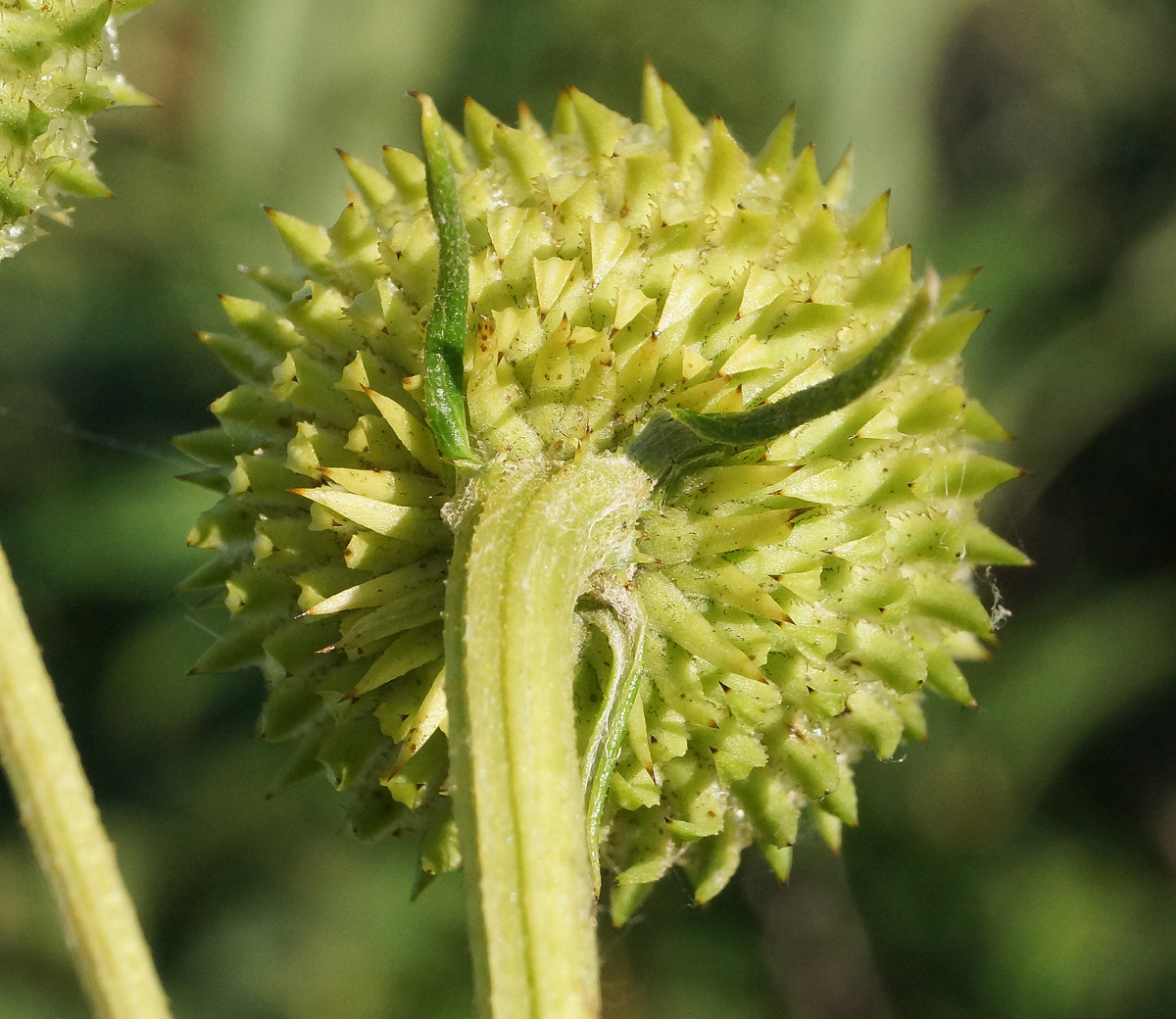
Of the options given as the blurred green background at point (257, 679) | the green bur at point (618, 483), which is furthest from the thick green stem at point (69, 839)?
the blurred green background at point (257, 679)

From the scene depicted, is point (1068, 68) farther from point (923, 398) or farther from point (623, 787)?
point (623, 787)

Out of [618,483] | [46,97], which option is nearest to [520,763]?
[618,483]

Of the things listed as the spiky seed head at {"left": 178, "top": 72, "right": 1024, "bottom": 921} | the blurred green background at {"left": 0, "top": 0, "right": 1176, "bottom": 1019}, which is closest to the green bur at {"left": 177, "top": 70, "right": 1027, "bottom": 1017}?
the spiky seed head at {"left": 178, "top": 72, "right": 1024, "bottom": 921}

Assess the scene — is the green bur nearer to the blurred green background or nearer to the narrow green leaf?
the narrow green leaf

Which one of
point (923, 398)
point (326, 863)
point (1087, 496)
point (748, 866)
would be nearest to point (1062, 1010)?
point (748, 866)

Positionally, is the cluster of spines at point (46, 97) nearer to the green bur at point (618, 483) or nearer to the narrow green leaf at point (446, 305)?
the green bur at point (618, 483)

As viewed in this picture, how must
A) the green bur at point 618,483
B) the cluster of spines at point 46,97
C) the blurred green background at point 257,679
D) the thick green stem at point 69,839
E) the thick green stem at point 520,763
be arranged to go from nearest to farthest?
the thick green stem at point 520,763 → the thick green stem at point 69,839 → the green bur at point 618,483 → the cluster of spines at point 46,97 → the blurred green background at point 257,679
